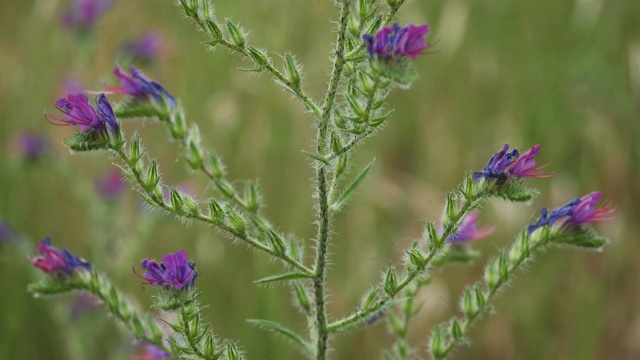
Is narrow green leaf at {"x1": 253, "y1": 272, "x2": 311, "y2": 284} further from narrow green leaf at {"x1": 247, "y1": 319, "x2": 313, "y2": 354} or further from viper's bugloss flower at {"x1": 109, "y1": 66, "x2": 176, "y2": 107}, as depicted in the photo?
viper's bugloss flower at {"x1": 109, "y1": 66, "x2": 176, "y2": 107}

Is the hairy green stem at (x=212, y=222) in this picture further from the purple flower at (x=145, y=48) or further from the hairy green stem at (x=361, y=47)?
the purple flower at (x=145, y=48)

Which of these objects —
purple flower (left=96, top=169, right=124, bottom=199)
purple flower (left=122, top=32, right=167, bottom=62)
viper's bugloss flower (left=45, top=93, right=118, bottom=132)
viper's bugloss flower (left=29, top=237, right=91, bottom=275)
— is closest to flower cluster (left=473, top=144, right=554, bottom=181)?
viper's bugloss flower (left=45, top=93, right=118, bottom=132)

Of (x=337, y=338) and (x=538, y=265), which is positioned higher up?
(x=538, y=265)

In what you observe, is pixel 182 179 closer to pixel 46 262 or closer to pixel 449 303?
pixel 449 303

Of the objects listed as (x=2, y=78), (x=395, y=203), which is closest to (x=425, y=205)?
(x=395, y=203)

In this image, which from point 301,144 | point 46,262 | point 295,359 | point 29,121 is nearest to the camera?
point 46,262

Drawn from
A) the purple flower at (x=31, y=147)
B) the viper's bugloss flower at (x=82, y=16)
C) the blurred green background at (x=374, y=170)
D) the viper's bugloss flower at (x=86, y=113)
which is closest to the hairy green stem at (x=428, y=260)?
the viper's bugloss flower at (x=86, y=113)
